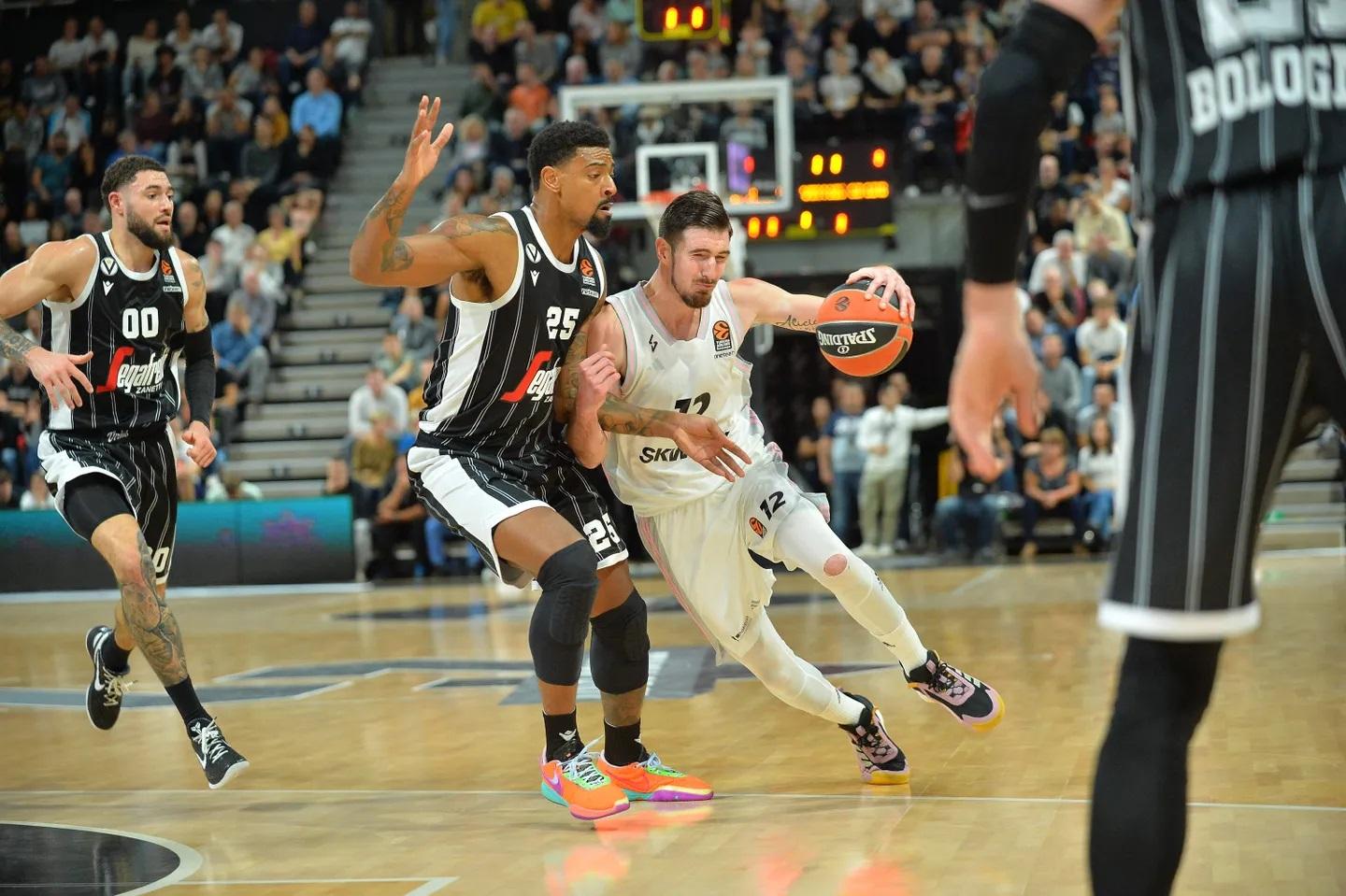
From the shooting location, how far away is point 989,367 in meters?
2.22

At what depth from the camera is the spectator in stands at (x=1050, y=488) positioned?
14078 mm

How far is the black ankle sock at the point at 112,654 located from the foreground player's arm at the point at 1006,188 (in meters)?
4.52

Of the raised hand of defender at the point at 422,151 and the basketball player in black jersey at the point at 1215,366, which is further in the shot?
the raised hand of defender at the point at 422,151

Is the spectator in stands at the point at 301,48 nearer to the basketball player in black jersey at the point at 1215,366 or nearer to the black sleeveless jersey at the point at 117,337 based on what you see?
the black sleeveless jersey at the point at 117,337

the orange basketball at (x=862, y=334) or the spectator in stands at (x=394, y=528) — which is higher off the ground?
the orange basketball at (x=862, y=334)

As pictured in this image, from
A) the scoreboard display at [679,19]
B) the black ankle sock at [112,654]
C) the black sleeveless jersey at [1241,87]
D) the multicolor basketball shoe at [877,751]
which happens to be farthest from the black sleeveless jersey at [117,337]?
the scoreboard display at [679,19]

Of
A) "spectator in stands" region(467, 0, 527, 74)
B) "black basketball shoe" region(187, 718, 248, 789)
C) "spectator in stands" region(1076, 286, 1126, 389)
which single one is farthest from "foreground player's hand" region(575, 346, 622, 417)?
"spectator in stands" region(467, 0, 527, 74)

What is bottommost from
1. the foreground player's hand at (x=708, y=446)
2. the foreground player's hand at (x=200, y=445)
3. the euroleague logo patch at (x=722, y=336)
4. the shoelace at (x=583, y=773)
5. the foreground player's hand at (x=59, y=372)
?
the shoelace at (x=583, y=773)

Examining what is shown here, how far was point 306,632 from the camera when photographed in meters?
10.7

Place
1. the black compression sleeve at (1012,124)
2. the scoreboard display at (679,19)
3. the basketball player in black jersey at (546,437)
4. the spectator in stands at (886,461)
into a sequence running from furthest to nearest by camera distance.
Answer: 1. the spectator in stands at (886,461)
2. the scoreboard display at (679,19)
3. the basketball player in black jersey at (546,437)
4. the black compression sleeve at (1012,124)

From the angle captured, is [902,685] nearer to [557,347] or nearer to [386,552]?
[557,347]

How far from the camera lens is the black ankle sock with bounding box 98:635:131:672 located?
5.98m

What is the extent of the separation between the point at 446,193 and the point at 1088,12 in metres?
16.4

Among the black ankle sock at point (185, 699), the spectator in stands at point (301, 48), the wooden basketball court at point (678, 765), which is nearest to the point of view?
the wooden basketball court at point (678, 765)
